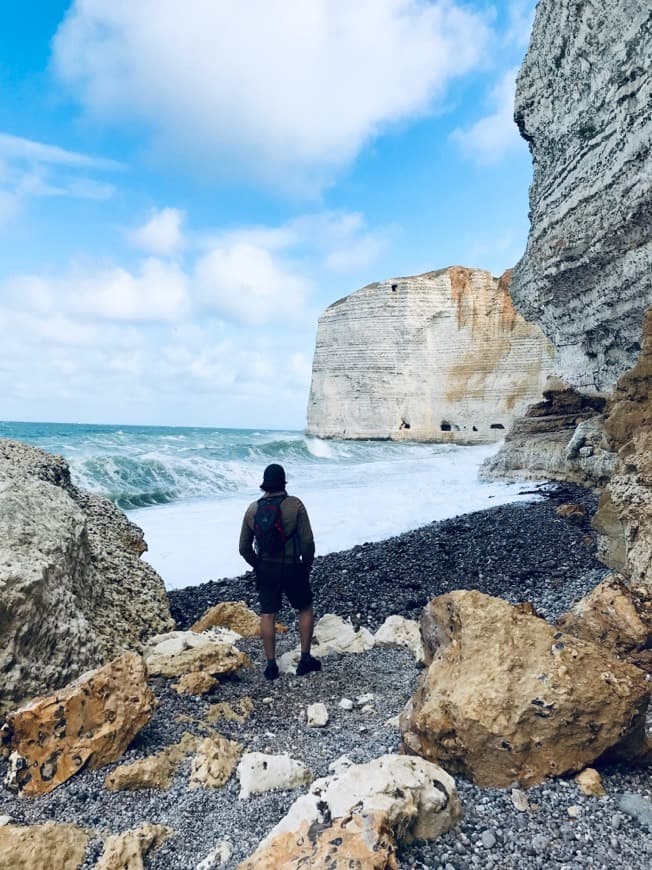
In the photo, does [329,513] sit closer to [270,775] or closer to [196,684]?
[196,684]

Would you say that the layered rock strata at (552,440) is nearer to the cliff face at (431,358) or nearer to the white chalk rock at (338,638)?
the white chalk rock at (338,638)

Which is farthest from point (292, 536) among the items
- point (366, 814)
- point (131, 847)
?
point (366, 814)

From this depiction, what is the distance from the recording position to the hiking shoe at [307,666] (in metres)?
4.18

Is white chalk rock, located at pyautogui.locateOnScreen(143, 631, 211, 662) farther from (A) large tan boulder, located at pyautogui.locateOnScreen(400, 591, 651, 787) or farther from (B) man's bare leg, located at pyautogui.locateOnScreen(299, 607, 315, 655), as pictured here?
(A) large tan boulder, located at pyautogui.locateOnScreen(400, 591, 651, 787)

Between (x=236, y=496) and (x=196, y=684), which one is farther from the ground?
(x=196, y=684)

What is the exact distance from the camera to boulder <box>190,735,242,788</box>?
261 centimetres

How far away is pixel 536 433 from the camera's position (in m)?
14.8

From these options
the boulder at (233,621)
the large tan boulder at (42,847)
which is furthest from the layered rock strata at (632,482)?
the large tan boulder at (42,847)

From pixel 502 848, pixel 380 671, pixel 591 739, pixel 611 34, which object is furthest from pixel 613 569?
pixel 611 34

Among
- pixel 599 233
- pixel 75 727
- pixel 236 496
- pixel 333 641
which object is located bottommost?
pixel 236 496

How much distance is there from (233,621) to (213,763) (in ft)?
8.94

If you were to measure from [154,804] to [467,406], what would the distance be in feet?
125

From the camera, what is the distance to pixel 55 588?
11.8ft

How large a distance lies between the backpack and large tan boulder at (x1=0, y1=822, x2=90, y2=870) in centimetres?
228
